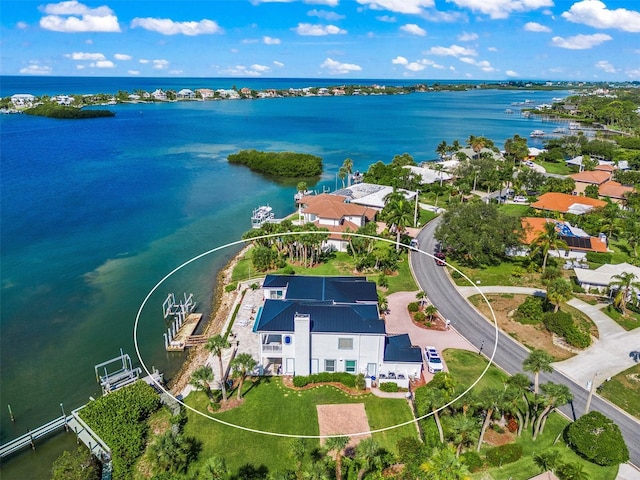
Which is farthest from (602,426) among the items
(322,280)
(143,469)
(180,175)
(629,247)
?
(180,175)

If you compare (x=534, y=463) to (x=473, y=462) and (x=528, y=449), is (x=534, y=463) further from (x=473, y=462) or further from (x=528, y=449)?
(x=473, y=462)

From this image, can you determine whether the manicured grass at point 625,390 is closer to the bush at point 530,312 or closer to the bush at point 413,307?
the bush at point 530,312

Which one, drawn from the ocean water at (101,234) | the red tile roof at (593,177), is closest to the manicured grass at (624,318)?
the ocean water at (101,234)

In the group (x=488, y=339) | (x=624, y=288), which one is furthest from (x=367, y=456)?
(x=624, y=288)

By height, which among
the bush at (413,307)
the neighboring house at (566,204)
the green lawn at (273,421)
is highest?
the neighboring house at (566,204)

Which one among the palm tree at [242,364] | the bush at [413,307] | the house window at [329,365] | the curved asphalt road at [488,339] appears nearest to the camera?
the curved asphalt road at [488,339]

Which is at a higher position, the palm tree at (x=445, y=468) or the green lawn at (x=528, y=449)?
the palm tree at (x=445, y=468)
